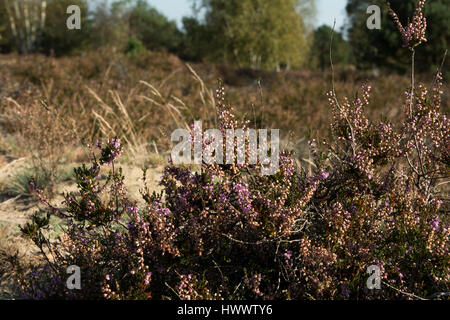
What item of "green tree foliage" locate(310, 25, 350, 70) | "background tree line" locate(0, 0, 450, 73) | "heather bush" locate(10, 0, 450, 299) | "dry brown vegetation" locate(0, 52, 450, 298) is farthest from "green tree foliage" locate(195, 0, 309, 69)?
"heather bush" locate(10, 0, 450, 299)

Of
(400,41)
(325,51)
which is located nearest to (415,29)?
(400,41)

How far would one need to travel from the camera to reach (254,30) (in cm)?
2845

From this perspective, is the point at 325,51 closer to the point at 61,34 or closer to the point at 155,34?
the point at 155,34

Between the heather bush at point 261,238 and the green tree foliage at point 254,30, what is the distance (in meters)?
26.1

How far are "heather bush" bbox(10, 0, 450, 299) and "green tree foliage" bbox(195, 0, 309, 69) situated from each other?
2606 cm

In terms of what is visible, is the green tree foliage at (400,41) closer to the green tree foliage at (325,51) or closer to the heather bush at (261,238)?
the heather bush at (261,238)

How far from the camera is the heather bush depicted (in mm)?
2037

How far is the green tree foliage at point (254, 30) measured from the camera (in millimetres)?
28375

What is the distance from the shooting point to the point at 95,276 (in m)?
2.14

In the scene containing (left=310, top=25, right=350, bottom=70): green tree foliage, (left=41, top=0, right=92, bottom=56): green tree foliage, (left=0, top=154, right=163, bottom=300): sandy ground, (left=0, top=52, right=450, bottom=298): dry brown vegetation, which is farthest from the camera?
(left=310, top=25, right=350, bottom=70): green tree foliage

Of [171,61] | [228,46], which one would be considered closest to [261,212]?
[171,61]

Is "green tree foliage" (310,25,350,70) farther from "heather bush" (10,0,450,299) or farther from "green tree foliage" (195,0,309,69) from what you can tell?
"heather bush" (10,0,450,299)
